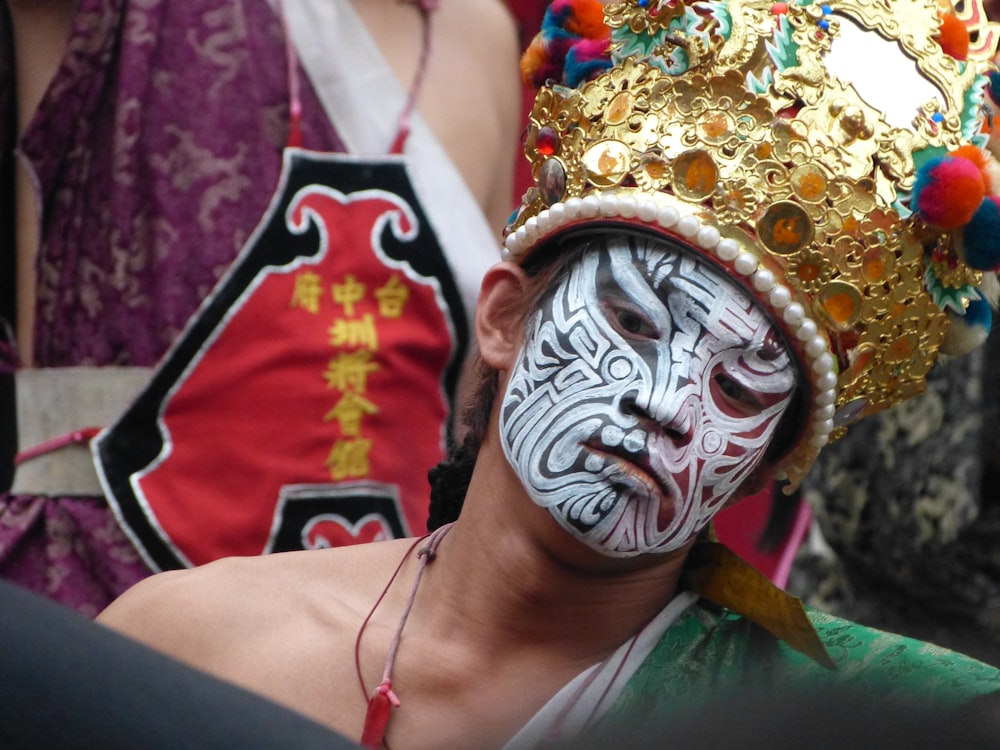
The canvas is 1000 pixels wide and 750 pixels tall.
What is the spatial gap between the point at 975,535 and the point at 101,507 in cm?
170

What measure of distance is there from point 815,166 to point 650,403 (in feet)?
1.24

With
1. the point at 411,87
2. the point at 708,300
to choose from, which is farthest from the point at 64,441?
the point at 708,300

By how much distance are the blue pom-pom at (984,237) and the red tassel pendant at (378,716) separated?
956 millimetres

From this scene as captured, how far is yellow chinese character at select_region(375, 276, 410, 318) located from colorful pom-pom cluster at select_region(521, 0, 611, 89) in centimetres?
77

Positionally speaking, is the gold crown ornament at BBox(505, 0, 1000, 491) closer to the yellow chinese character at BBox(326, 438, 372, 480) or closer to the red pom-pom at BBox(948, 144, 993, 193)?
the red pom-pom at BBox(948, 144, 993, 193)

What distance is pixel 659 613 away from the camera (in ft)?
7.50

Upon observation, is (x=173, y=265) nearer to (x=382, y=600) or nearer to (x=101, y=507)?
(x=101, y=507)

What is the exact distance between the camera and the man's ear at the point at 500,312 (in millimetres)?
2324

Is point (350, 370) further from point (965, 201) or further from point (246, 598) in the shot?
point (965, 201)

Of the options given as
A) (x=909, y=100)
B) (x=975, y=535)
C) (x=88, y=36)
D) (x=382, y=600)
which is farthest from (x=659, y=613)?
(x=88, y=36)

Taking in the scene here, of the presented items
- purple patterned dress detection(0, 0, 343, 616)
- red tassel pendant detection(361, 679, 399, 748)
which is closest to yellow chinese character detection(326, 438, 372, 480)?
purple patterned dress detection(0, 0, 343, 616)

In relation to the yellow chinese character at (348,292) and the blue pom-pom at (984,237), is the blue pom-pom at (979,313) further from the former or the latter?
the yellow chinese character at (348,292)

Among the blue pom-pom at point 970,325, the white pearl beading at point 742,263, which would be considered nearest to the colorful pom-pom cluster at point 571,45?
the white pearl beading at point 742,263

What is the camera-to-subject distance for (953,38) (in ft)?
7.34
